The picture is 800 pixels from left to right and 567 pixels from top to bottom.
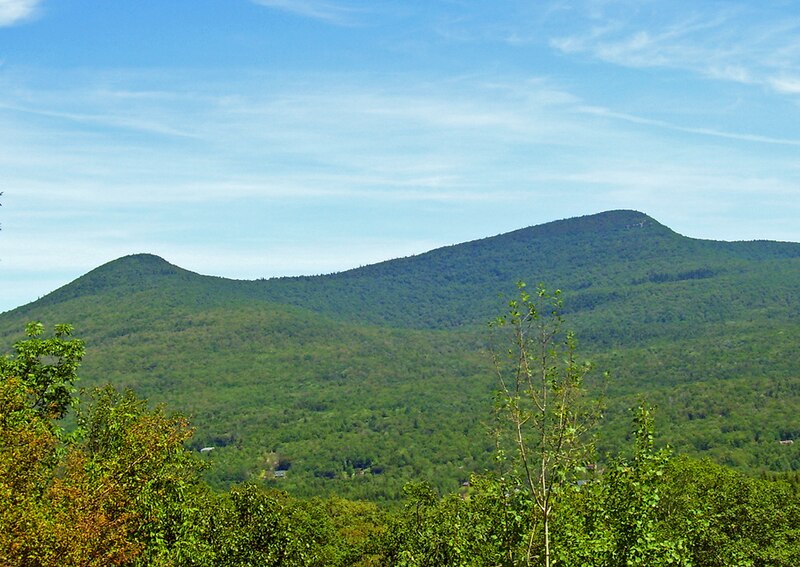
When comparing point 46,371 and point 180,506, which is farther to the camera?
point 46,371

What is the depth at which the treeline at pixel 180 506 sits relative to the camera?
64.3 ft

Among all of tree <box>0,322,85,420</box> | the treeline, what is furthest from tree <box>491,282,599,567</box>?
tree <box>0,322,85,420</box>

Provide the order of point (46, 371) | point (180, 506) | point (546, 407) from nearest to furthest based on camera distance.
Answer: point (546, 407), point (180, 506), point (46, 371)

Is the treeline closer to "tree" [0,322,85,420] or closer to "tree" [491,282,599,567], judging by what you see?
"tree" [0,322,85,420]

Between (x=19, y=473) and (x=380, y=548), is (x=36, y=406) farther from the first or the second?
(x=380, y=548)

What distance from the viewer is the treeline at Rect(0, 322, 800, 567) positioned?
19.6m

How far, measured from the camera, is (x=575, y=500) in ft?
106

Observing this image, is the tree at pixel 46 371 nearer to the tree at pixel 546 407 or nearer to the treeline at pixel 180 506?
the treeline at pixel 180 506

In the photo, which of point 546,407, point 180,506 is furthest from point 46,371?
point 546,407

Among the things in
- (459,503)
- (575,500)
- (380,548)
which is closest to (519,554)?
(575,500)

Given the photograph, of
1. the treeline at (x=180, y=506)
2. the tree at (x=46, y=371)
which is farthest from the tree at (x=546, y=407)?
the tree at (x=46, y=371)

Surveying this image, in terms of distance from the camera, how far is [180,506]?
27.5 meters

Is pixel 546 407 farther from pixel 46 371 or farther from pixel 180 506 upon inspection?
pixel 46 371

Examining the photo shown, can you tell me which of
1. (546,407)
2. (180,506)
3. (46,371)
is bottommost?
(180,506)
